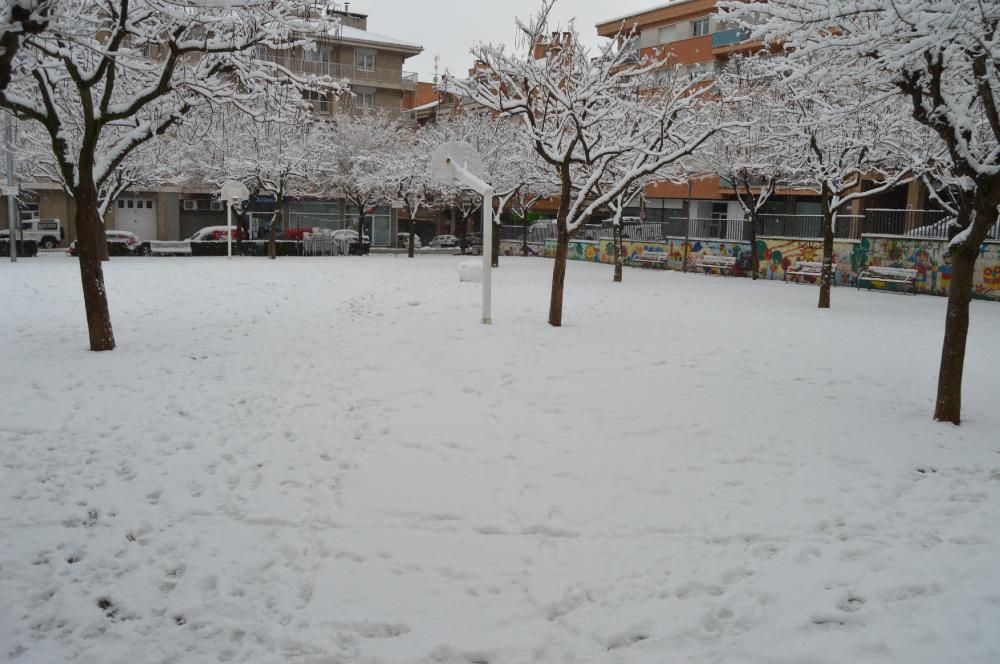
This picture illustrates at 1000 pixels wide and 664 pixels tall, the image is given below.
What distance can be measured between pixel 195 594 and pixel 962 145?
725cm

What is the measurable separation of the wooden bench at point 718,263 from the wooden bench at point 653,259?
5.75 ft

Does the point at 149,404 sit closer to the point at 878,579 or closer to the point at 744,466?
the point at 744,466

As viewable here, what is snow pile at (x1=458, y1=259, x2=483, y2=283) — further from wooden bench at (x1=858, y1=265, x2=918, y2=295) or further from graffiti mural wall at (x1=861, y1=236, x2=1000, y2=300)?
graffiti mural wall at (x1=861, y1=236, x2=1000, y2=300)

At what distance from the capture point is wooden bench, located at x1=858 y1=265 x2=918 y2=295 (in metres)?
22.7

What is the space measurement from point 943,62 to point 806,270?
19.9 metres

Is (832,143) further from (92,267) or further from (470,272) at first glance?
(92,267)

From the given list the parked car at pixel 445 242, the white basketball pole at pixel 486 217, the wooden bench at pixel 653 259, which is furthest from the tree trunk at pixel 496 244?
the white basketball pole at pixel 486 217

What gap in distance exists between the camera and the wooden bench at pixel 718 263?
29.1 meters

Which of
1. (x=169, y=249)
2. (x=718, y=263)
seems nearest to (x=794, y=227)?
(x=718, y=263)

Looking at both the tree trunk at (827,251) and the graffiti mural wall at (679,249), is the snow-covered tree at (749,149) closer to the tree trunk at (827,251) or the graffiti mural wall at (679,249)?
the graffiti mural wall at (679,249)

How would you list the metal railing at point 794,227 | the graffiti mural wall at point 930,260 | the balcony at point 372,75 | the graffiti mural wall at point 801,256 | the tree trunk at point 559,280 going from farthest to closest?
the balcony at point 372,75 → the graffiti mural wall at point 801,256 → the metal railing at point 794,227 → the graffiti mural wall at point 930,260 → the tree trunk at point 559,280

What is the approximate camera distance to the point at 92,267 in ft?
33.1

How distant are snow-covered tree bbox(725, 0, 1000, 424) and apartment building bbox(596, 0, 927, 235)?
30886 mm

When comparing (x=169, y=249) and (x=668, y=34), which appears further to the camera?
(x=668, y=34)
